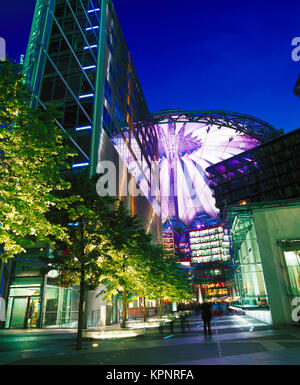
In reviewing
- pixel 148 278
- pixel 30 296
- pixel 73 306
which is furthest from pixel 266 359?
pixel 73 306

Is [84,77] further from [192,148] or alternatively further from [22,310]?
[192,148]

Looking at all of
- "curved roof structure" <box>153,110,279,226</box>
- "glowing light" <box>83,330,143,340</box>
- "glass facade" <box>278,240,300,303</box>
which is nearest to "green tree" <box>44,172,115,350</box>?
"glowing light" <box>83,330,143,340</box>

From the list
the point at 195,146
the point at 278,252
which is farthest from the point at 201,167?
the point at 278,252

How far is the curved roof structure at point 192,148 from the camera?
60281 mm

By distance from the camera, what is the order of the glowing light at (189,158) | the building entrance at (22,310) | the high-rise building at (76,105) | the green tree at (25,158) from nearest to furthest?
1. the green tree at (25,158)
2. the building entrance at (22,310)
3. the high-rise building at (76,105)
4. the glowing light at (189,158)

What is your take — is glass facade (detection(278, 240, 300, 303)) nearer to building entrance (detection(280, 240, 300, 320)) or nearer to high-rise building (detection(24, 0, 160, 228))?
building entrance (detection(280, 240, 300, 320))

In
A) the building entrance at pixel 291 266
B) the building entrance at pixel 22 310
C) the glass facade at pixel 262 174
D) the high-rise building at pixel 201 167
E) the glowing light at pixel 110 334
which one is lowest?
the glowing light at pixel 110 334

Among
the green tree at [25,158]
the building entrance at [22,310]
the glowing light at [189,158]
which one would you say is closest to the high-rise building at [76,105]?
the building entrance at [22,310]

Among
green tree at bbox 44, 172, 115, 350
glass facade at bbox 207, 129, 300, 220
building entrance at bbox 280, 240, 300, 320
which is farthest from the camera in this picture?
glass facade at bbox 207, 129, 300, 220

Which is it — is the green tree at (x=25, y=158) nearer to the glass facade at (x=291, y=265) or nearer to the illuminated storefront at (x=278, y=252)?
the illuminated storefront at (x=278, y=252)

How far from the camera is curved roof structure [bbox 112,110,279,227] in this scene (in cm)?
6028

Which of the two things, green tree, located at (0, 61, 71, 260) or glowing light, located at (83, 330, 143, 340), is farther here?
glowing light, located at (83, 330, 143, 340)

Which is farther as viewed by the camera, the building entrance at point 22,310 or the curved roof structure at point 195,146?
the curved roof structure at point 195,146
